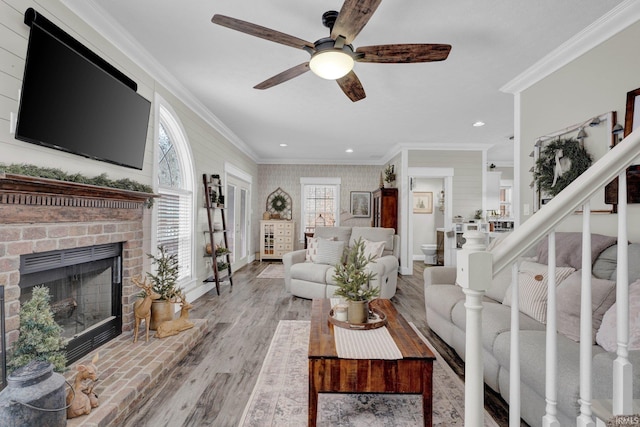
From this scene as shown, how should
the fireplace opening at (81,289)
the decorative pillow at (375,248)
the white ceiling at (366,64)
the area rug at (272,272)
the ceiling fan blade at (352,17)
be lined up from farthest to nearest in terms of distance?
the area rug at (272,272) → the decorative pillow at (375,248) → the white ceiling at (366,64) → the fireplace opening at (81,289) → the ceiling fan blade at (352,17)

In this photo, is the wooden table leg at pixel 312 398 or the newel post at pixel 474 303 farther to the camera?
the wooden table leg at pixel 312 398

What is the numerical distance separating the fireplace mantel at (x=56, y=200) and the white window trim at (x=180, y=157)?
64cm

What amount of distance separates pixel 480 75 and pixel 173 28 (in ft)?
9.57

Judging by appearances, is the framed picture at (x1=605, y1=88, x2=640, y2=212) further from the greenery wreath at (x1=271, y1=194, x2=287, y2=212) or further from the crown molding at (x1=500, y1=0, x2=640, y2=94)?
the greenery wreath at (x1=271, y1=194, x2=287, y2=212)

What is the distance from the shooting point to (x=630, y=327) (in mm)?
1413

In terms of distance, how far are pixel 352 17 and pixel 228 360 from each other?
2572 millimetres

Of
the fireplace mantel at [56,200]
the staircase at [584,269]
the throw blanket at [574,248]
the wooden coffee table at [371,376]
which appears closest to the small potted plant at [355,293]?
the wooden coffee table at [371,376]

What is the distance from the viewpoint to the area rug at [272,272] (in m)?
5.80

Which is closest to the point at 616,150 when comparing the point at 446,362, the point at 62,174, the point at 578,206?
the point at 578,206

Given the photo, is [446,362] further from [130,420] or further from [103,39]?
[103,39]

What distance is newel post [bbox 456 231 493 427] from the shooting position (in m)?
0.77

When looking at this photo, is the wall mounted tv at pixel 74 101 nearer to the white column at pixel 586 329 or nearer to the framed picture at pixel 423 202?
the white column at pixel 586 329

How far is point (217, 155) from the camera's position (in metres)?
5.06

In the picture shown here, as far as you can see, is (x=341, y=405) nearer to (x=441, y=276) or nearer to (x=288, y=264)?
(x=441, y=276)
